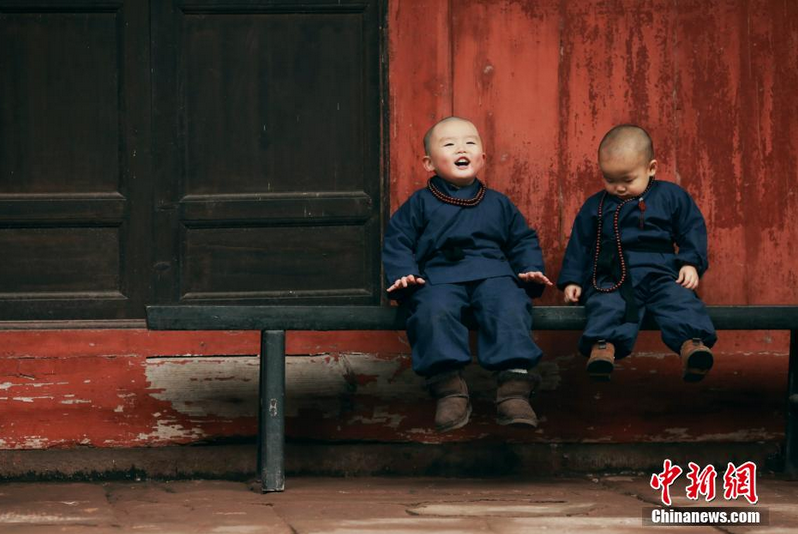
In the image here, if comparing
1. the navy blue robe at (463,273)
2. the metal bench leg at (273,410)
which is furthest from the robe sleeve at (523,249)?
the metal bench leg at (273,410)

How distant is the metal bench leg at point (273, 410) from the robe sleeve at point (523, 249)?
0.87 metres

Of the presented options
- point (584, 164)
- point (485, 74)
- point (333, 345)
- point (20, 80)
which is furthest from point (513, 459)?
point (20, 80)

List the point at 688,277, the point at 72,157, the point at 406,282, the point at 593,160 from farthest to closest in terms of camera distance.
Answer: the point at 593,160, the point at 72,157, the point at 688,277, the point at 406,282

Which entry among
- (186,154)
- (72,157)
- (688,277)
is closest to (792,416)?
(688,277)

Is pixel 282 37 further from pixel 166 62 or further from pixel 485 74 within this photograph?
pixel 485 74

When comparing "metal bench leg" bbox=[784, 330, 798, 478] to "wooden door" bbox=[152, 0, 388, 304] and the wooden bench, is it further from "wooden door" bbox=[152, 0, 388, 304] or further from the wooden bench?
"wooden door" bbox=[152, 0, 388, 304]

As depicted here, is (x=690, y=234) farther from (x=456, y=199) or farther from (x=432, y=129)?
(x=432, y=129)

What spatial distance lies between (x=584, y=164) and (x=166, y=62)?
163cm

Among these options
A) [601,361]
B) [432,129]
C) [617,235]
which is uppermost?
[432,129]

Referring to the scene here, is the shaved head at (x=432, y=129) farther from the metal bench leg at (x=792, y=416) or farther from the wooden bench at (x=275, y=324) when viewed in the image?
the metal bench leg at (x=792, y=416)

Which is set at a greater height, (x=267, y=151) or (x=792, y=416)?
(x=267, y=151)

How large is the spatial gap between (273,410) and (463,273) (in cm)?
80

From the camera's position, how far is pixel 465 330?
4.44 meters

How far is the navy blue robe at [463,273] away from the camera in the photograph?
4.40m
